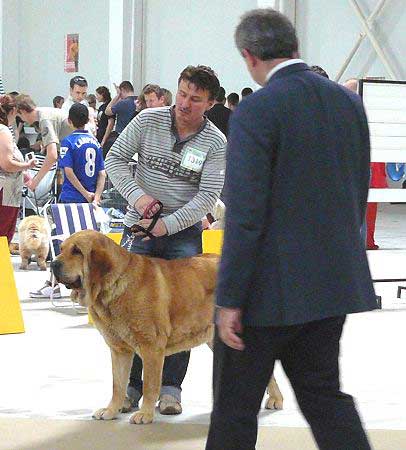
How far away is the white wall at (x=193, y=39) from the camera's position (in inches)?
786

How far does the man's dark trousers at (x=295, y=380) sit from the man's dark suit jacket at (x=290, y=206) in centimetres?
10

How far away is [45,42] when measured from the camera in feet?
77.7

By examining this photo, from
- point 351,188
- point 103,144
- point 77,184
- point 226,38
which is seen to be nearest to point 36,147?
point 103,144

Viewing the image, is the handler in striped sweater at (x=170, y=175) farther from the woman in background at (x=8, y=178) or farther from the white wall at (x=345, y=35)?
the white wall at (x=345, y=35)

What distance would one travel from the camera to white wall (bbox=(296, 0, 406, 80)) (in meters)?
17.3

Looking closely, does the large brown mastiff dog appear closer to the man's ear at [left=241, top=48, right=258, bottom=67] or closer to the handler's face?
the handler's face

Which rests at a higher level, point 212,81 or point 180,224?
point 212,81

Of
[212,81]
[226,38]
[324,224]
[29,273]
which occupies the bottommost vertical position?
[29,273]

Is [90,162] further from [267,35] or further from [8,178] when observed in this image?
[267,35]

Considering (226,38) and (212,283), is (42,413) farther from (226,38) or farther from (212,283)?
(226,38)

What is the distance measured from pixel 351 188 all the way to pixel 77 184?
5.93m

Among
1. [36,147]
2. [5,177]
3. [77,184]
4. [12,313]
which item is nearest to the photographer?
[12,313]

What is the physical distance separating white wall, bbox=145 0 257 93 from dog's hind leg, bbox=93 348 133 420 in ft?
50.7

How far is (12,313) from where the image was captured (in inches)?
267
